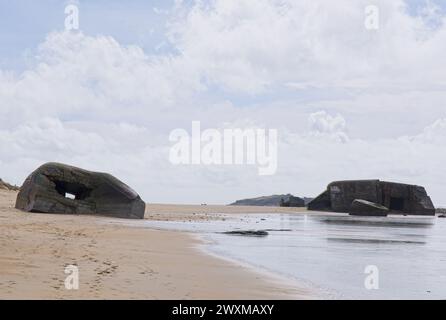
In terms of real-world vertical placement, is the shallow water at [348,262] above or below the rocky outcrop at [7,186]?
below

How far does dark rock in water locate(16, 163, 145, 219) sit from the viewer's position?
27.0 meters

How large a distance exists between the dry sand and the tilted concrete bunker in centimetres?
5066

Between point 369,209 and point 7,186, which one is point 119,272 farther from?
point 369,209

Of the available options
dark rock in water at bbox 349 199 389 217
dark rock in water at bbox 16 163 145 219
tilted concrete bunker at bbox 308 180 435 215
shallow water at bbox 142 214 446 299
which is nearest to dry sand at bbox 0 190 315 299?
shallow water at bbox 142 214 446 299

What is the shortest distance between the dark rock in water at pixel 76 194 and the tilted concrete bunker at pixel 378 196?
126 feet

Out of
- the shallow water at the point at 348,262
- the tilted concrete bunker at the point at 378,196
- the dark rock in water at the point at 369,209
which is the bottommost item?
the shallow water at the point at 348,262

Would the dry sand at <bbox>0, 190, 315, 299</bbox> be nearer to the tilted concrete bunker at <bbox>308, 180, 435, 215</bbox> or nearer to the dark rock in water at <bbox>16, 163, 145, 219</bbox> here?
the dark rock in water at <bbox>16, 163, 145, 219</bbox>

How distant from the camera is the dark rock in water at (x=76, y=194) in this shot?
27.0m

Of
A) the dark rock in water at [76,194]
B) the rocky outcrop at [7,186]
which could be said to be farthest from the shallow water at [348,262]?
the rocky outcrop at [7,186]

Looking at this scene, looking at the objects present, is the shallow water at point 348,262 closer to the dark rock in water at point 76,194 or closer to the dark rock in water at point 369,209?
the dark rock in water at point 76,194

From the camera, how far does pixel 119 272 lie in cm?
1004

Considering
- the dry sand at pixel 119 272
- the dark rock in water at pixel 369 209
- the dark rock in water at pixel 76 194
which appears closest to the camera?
the dry sand at pixel 119 272

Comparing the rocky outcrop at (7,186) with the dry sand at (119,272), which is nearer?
the dry sand at (119,272)
